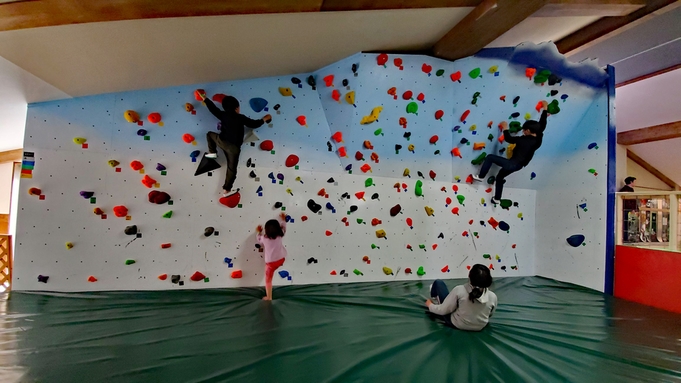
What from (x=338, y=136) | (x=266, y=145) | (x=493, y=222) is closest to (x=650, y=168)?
(x=493, y=222)

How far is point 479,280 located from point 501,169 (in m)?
2.47

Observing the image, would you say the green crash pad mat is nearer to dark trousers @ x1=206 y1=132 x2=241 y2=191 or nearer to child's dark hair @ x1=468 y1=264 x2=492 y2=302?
child's dark hair @ x1=468 y1=264 x2=492 y2=302

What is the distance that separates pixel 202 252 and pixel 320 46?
7.67ft

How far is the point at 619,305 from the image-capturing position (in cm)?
352

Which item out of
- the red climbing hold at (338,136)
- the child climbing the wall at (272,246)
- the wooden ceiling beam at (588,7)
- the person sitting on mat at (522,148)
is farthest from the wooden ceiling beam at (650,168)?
the child climbing the wall at (272,246)

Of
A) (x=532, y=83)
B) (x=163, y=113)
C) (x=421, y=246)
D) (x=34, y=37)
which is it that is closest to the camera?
(x=34, y=37)

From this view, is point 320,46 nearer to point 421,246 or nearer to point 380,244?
point 380,244

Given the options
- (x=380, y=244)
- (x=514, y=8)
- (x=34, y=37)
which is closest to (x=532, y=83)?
(x=514, y=8)

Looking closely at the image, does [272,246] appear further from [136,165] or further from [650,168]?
[650,168]

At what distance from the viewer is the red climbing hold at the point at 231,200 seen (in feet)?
11.3

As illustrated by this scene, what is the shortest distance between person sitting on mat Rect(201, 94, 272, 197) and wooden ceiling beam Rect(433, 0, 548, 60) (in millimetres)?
2070

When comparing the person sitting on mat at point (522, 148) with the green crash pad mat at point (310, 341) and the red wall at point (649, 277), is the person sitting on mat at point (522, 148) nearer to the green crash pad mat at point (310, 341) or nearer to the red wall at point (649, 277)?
the red wall at point (649, 277)

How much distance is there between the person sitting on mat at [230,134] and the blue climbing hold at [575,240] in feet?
13.9

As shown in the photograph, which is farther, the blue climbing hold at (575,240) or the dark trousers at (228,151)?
the blue climbing hold at (575,240)
